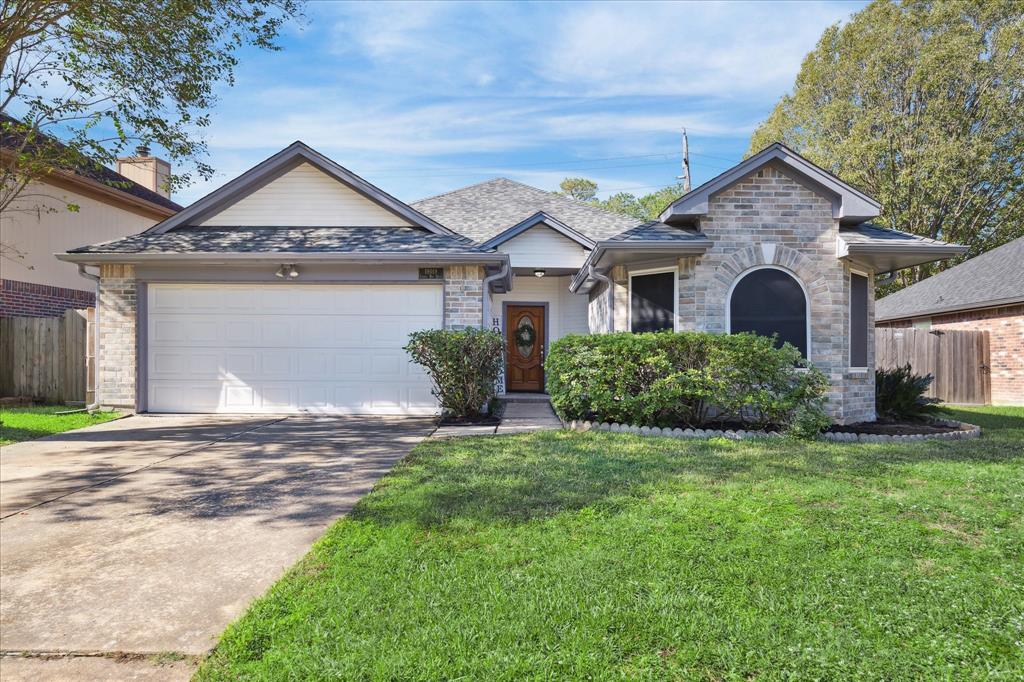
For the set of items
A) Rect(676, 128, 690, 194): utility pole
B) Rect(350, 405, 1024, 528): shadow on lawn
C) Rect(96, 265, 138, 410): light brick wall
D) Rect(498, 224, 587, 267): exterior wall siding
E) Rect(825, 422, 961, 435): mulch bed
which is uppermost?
Rect(676, 128, 690, 194): utility pole

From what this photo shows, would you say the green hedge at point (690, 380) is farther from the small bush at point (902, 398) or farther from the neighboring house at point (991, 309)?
the neighboring house at point (991, 309)

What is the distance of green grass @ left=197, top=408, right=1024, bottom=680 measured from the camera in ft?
8.09

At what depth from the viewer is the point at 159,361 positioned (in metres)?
10.4

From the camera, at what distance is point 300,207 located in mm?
11469

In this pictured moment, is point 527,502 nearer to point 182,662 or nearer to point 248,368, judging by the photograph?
point 182,662

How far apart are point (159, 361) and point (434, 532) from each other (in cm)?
880

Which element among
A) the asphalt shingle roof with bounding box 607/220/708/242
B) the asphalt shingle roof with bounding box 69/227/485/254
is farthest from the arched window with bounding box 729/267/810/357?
the asphalt shingle roof with bounding box 69/227/485/254

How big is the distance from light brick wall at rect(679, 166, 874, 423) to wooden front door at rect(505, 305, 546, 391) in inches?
259

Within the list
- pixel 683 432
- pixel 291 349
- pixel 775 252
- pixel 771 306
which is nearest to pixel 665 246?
pixel 775 252

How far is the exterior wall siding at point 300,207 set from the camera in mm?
11438

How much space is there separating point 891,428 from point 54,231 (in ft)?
60.3

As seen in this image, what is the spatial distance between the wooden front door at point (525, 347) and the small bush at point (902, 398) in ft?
25.5

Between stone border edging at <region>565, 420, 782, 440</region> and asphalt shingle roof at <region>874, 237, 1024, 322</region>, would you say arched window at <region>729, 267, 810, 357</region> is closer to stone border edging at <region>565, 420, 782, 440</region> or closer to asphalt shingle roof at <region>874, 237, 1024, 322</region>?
stone border edging at <region>565, 420, 782, 440</region>

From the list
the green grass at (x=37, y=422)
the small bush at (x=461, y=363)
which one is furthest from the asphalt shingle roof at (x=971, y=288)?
the green grass at (x=37, y=422)
